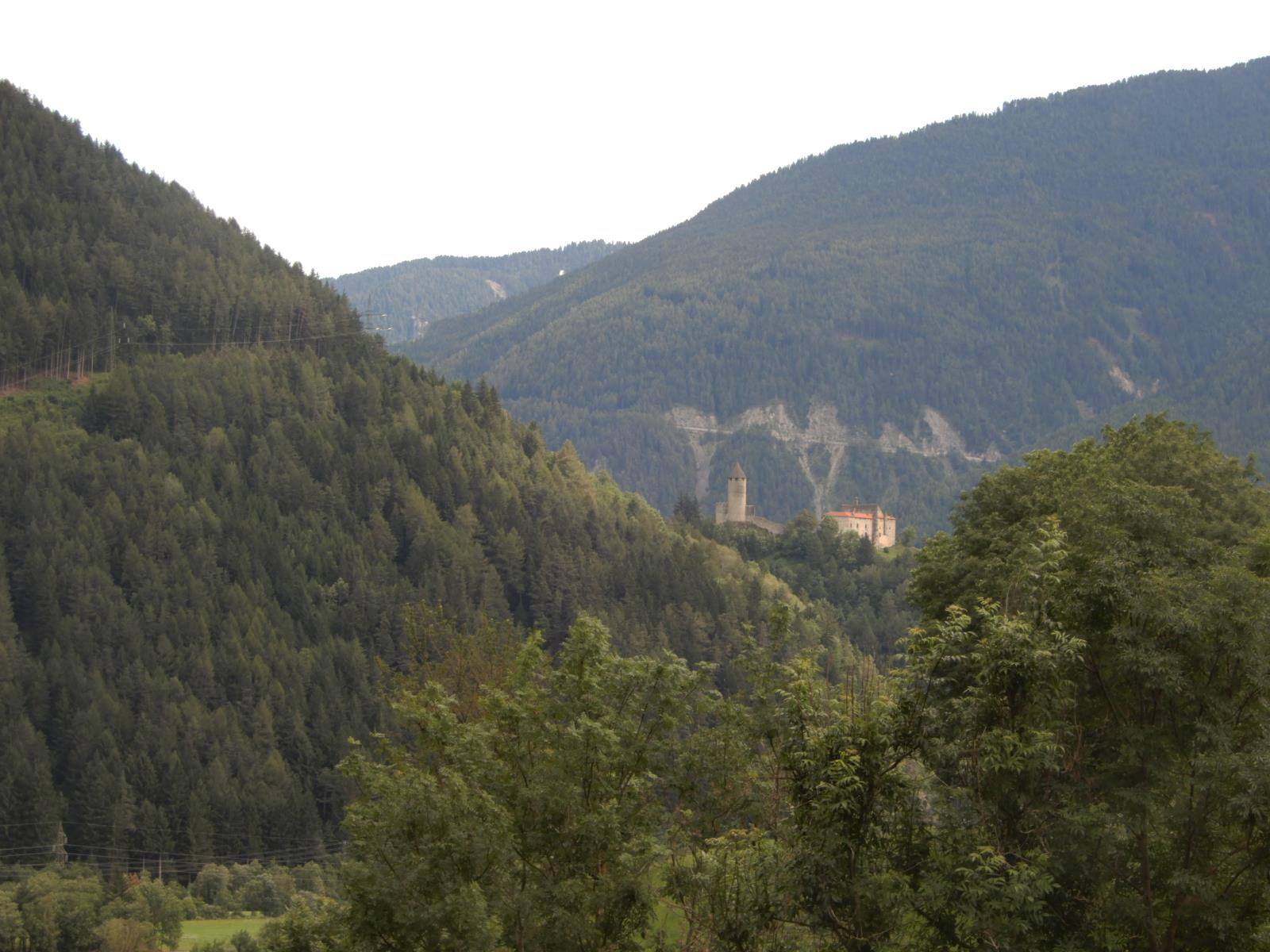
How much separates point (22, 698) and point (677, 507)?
95.4 metres

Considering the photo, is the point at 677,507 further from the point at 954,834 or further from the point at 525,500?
the point at 954,834

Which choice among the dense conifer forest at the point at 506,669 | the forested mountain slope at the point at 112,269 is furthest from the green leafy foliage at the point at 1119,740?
the forested mountain slope at the point at 112,269

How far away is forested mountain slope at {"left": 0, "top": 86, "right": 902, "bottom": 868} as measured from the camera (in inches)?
4333

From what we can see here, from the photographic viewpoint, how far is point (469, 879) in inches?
1196

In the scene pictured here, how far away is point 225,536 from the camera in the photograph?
136000 mm

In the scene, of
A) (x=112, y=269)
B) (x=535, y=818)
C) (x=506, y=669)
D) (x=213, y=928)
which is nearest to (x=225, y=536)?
(x=112, y=269)

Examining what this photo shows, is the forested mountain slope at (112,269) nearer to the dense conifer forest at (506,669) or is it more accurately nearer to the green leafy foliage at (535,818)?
the dense conifer forest at (506,669)

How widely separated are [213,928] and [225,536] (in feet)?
176

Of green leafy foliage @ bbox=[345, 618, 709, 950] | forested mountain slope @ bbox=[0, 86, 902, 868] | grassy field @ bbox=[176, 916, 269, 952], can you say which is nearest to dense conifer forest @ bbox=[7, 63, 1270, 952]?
green leafy foliage @ bbox=[345, 618, 709, 950]

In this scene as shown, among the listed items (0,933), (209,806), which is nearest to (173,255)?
(209,806)

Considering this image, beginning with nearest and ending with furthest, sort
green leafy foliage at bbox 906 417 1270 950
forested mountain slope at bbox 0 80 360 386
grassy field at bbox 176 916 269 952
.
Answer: green leafy foliage at bbox 906 417 1270 950
grassy field at bbox 176 916 269 952
forested mountain slope at bbox 0 80 360 386

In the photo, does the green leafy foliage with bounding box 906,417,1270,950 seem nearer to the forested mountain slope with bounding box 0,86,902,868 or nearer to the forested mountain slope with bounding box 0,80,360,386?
the forested mountain slope with bounding box 0,86,902,868

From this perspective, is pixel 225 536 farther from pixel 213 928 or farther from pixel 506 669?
pixel 506 669

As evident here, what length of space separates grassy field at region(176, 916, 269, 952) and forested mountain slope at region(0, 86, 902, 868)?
49.3 ft
